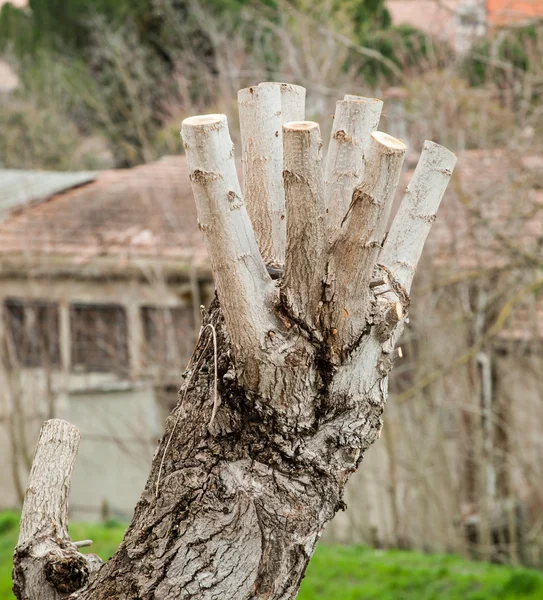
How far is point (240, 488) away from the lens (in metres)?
1.88

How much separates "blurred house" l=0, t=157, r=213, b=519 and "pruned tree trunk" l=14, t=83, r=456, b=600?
873 cm

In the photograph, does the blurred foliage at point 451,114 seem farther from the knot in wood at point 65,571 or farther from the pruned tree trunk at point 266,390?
the knot in wood at point 65,571

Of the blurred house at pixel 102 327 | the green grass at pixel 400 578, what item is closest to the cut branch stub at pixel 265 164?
the green grass at pixel 400 578

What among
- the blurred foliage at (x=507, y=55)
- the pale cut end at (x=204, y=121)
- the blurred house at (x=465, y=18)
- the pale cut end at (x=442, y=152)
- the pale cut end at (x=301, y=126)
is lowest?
the pale cut end at (x=442, y=152)

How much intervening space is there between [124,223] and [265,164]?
10.9m

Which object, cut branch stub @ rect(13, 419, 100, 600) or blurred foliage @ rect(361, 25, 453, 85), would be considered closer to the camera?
cut branch stub @ rect(13, 419, 100, 600)

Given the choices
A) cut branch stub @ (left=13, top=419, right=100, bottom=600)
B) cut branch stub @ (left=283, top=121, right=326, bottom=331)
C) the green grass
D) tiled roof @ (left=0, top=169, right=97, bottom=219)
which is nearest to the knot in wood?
cut branch stub @ (left=13, top=419, right=100, bottom=600)

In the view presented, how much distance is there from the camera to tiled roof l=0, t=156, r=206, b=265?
11445 millimetres

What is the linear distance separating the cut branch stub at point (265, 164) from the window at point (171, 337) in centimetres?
864

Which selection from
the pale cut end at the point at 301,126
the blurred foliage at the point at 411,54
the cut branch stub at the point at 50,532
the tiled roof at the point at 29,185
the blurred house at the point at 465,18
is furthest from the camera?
the tiled roof at the point at 29,185

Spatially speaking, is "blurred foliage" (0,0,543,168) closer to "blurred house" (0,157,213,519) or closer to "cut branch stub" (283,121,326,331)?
"blurred house" (0,157,213,519)

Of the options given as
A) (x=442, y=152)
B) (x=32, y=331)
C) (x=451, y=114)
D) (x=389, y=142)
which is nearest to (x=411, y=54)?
(x=451, y=114)

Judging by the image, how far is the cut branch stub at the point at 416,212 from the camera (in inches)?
81.4

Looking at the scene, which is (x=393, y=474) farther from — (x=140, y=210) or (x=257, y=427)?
(x=257, y=427)
